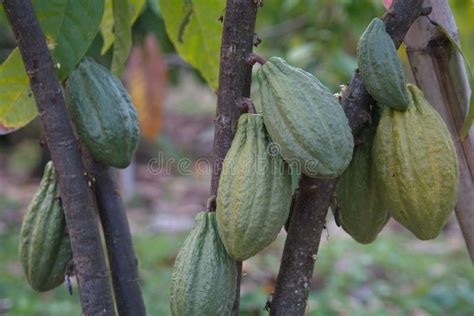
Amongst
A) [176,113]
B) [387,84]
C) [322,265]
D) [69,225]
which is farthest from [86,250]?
[176,113]

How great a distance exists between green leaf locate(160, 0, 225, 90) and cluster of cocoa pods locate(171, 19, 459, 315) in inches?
13.3

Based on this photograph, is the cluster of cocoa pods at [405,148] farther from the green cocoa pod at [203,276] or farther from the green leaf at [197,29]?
the green leaf at [197,29]

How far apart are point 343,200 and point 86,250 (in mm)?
393

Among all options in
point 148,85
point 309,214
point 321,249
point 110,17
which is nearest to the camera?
point 309,214

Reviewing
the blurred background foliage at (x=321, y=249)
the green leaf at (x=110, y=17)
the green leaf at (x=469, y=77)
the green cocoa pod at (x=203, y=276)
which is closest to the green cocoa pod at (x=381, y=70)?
the green leaf at (x=469, y=77)

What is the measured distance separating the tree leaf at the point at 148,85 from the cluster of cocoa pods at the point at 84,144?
2.35 metres

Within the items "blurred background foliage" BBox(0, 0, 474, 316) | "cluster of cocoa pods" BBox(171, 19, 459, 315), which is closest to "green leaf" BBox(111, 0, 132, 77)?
"cluster of cocoa pods" BBox(171, 19, 459, 315)

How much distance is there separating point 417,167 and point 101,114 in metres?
0.50

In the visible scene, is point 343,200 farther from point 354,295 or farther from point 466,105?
point 354,295

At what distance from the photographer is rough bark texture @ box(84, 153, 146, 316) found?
47.4 inches

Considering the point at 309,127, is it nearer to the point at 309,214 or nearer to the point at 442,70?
the point at 309,214

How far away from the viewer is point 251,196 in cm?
92

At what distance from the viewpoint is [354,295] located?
329 centimetres

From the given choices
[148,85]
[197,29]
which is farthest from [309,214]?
[148,85]
